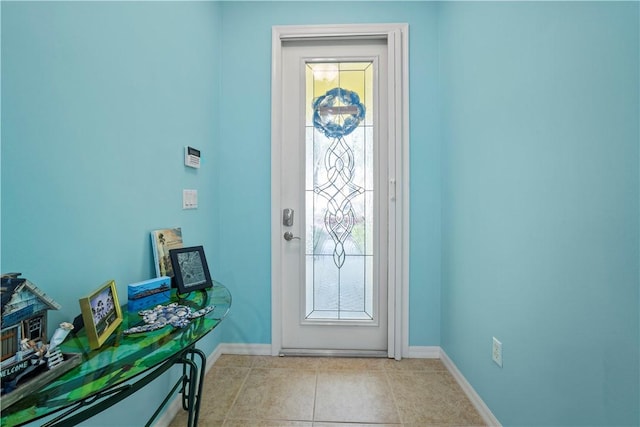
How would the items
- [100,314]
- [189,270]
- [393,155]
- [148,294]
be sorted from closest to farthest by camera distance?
[100,314] → [148,294] → [189,270] → [393,155]

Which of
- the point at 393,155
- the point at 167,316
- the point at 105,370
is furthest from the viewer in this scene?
the point at 393,155

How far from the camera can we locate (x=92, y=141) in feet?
3.12

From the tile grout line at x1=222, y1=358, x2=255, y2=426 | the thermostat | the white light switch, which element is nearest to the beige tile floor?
the tile grout line at x1=222, y1=358, x2=255, y2=426

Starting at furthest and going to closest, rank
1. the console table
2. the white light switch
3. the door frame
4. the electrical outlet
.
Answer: the door frame → the white light switch → the electrical outlet → the console table

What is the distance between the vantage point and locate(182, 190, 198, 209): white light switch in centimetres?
153

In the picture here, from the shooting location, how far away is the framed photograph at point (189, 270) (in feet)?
3.85

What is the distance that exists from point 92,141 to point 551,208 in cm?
161

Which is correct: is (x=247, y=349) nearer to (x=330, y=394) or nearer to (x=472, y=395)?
(x=330, y=394)

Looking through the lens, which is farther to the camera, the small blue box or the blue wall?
the small blue box

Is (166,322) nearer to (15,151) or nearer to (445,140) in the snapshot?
(15,151)

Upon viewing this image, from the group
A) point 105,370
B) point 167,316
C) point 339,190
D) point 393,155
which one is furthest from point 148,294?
point 393,155

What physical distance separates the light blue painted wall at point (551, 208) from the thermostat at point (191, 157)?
1.55 m

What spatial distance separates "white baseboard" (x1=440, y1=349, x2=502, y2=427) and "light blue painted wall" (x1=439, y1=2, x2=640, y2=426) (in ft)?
0.14

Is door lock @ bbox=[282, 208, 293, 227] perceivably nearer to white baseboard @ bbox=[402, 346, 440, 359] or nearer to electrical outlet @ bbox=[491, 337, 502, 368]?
white baseboard @ bbox=[402, 346, 440, 359]
